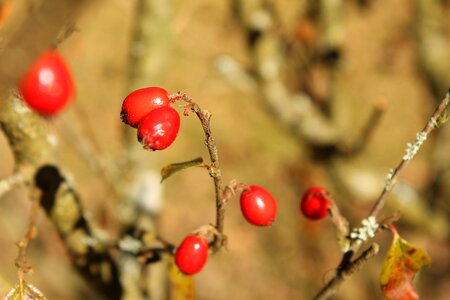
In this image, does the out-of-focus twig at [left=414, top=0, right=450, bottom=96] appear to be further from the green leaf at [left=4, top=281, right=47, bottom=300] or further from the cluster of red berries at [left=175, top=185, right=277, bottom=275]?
the green leaf at [left=4, top=281, right=47, bottom=300]

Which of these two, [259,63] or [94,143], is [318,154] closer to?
[259,63]

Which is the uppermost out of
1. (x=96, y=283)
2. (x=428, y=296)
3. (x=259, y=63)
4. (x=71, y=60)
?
(x=71, y=60)

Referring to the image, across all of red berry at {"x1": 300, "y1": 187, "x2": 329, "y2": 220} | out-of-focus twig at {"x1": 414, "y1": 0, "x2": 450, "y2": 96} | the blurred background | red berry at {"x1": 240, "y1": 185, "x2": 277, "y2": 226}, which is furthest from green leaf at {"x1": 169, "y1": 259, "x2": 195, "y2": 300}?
out-of-focus twig at {"x1": 414, "y1": 0, "x2": 450, "y2": 96}

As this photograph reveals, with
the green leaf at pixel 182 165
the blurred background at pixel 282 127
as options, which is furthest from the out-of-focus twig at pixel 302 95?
the green leaf at pixel 182 165

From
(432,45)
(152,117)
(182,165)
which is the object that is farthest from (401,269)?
(432,45)

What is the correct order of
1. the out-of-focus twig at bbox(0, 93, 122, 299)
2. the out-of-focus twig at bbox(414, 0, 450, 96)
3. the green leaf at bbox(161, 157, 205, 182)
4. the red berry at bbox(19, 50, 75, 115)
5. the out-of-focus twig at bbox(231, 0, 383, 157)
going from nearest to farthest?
the green leaf at bbox(161, 157, 205, 182), the red berry at bbox(19, 50, 75, 115), the out-of-focus twig at bbox(0, 93, 122, 299), the out-of-focus twig at bbox(231, 0, 383, 157), the out-of-focus twig at bbox(414, 0, 450, 96)

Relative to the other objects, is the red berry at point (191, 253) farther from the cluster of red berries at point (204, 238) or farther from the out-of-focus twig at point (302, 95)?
the out-of-focus twig at point (302, 95)

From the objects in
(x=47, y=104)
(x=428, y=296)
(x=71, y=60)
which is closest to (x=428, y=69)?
(x=428, y=296)
